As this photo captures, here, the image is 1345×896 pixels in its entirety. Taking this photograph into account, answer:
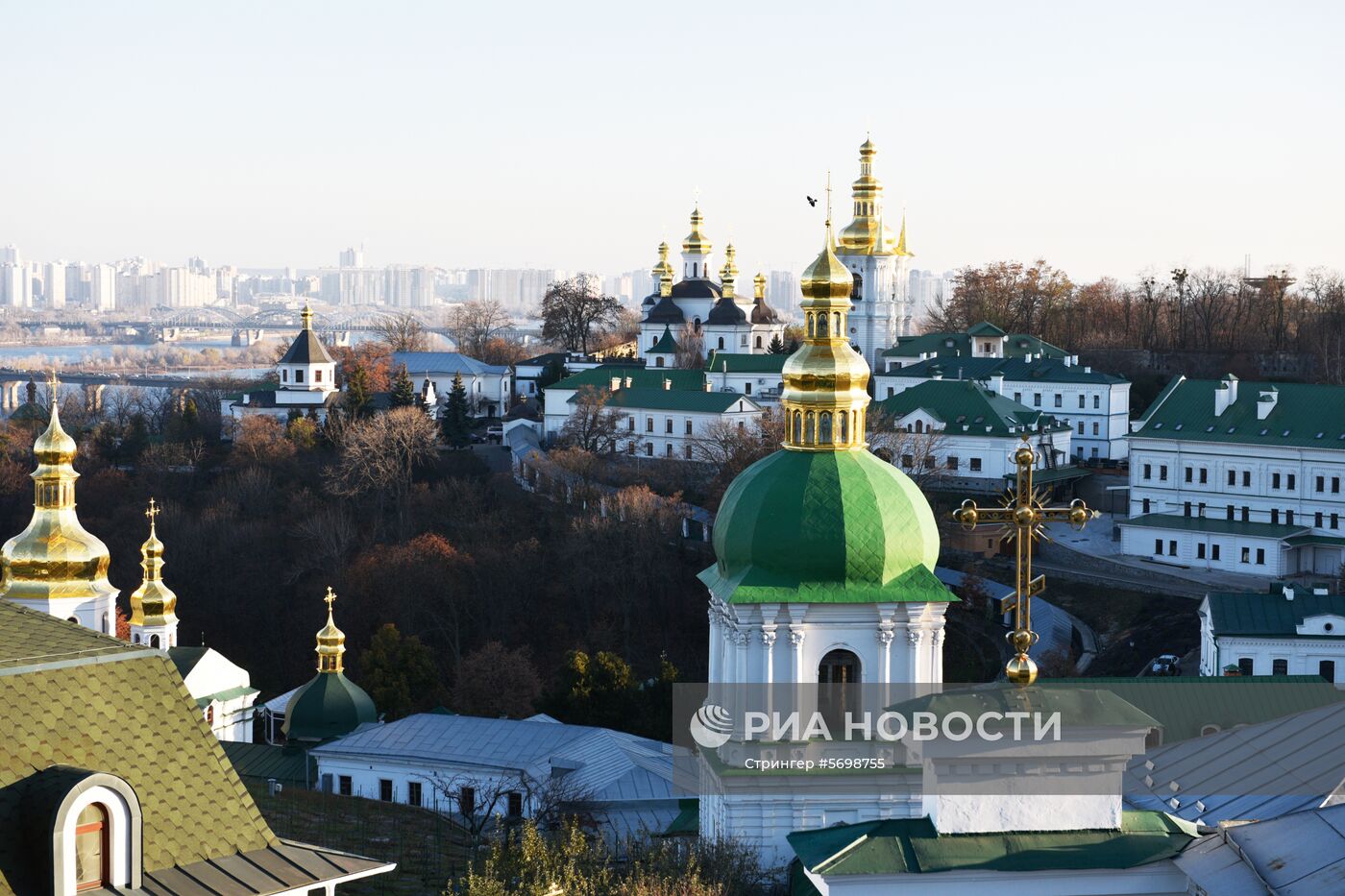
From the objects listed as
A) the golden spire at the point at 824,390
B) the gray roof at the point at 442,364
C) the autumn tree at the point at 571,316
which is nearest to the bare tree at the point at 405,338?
the autumn tree at the point at 571,316

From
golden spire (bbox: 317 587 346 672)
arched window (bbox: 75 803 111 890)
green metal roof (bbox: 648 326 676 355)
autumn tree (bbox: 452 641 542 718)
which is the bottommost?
autumn tree (bbox: 452 641 542 718)

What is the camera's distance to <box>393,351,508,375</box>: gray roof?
75.9 metres

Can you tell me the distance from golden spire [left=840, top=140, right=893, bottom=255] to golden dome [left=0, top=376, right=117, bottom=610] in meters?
43.8

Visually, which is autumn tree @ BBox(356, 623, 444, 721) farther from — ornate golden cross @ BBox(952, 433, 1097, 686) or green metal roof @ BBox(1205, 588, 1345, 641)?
ornate golden cross @ BBox(952, 433, 1097, 686)

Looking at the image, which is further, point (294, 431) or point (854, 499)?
point (294, 431)

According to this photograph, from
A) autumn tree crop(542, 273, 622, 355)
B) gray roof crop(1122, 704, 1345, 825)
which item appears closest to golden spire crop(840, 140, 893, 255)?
autumn tree crop(542, 273, 622, 355)

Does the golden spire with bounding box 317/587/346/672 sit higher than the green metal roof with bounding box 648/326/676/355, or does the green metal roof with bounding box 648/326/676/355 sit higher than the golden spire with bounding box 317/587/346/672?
the green metal roof with bounding box 648/326/676/355

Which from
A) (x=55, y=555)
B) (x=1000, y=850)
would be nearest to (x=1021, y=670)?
(x=1000, y=850)

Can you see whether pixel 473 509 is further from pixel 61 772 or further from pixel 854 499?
pixel 61 772

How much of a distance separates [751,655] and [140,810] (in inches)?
A: 367

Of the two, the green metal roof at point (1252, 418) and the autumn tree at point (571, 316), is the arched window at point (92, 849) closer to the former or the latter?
the green metal roof at point (1252, 418)

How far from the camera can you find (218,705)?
34781 millimetres

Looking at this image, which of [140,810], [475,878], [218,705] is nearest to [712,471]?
[218,705]

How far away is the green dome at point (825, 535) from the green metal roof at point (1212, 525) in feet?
97.2
